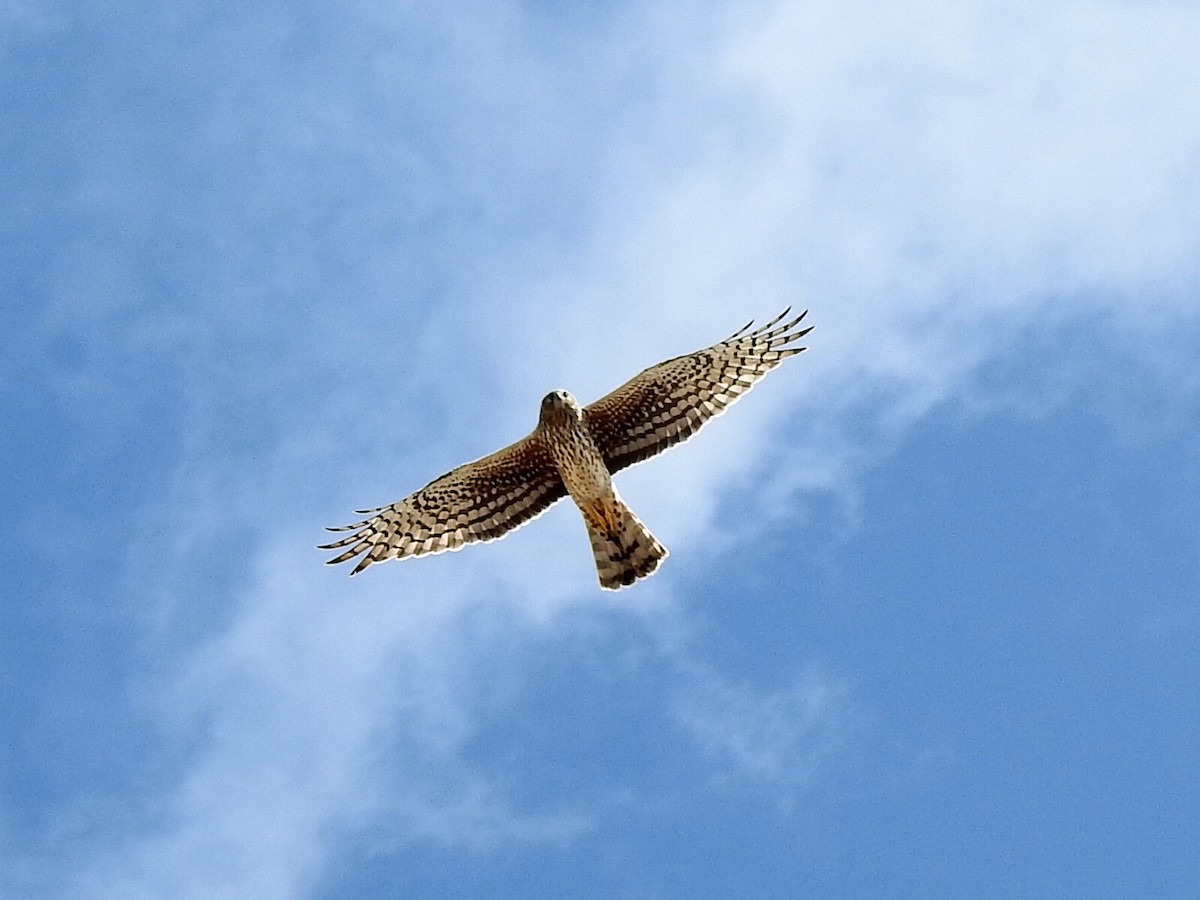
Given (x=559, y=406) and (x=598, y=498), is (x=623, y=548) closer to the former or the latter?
(x=598, y=498)

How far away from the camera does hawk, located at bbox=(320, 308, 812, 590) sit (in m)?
17.6

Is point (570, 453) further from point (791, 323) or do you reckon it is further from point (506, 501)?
point (791, 323)

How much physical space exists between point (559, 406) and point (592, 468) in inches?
25.9

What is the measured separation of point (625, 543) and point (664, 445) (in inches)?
41.1

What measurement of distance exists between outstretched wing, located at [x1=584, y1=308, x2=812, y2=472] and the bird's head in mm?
374

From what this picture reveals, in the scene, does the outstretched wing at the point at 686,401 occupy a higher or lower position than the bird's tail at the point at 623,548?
higher

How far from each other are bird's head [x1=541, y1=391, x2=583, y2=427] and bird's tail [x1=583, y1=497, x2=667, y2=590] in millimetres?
920

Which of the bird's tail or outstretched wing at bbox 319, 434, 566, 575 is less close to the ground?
outstretched wing at bbox 319, 434, 566, 575

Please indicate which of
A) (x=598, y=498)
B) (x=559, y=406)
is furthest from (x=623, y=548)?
(x=559, y=406)

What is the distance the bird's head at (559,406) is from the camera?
57.2ft

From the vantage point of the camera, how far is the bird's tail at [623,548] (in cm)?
1758

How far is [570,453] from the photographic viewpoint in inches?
690

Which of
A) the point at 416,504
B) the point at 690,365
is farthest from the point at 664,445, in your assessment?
the point at 416,504

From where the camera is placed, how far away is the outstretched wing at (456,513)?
1811 centimetres
